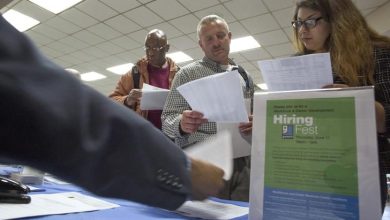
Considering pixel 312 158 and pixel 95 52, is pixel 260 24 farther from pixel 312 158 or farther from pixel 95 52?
pixel 312 158

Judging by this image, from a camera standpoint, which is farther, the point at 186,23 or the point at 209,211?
the point at 186,23

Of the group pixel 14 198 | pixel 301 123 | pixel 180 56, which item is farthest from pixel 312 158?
pixel 180 56

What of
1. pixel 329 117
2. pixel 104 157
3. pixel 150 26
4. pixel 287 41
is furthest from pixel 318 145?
pixel 287 41

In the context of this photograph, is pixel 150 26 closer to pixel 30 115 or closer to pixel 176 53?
pixel 176 53

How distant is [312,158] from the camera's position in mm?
539

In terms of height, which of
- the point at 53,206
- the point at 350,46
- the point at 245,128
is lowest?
the point at 53,206

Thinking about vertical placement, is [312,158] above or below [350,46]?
below

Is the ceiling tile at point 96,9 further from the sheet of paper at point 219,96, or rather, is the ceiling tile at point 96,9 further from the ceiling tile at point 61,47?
the sheet of paper at point 219,96

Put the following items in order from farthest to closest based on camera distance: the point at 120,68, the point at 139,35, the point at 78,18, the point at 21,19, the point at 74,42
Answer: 1. the point at 120,68
2. the point at 74,42
3. the point at 139,35
4. the point at 21,19
5. the point at 78,18

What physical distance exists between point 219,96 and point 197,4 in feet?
9.24

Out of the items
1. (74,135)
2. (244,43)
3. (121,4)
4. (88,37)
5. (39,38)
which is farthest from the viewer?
(39,38)

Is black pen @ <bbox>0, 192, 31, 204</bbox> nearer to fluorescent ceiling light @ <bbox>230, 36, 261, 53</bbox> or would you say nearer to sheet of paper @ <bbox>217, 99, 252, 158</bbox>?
sheet of paper @ <bbox>217, 99, 252, 158</bbox>

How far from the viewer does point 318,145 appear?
539 millimetres

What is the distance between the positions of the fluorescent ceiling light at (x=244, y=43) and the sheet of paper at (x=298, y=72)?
3.64 metres
